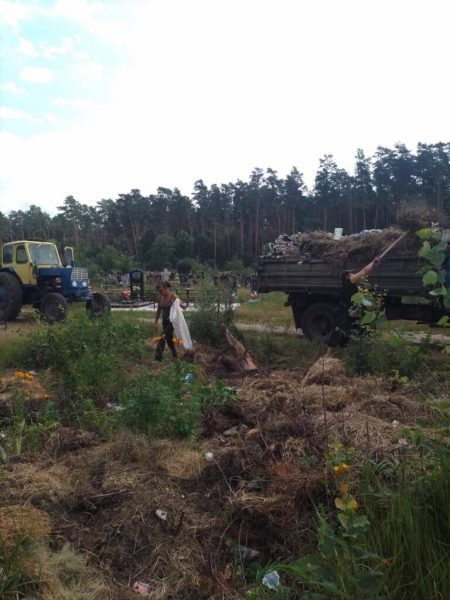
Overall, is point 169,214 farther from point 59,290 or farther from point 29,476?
point 29,476

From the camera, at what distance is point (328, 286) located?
10.5 m

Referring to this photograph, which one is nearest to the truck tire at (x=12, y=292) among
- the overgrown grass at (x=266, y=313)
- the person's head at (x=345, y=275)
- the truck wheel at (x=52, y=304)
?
the truck wheel at (x=52, y=304)

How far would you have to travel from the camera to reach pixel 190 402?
15.4 ft

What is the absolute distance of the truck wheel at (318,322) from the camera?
10594mm

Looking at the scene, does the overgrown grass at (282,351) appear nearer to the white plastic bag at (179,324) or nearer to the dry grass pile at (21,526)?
the white plastic bag at (179,324)

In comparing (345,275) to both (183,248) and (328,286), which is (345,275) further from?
(183,248)

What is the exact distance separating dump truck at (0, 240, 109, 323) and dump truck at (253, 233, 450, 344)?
18.3ft

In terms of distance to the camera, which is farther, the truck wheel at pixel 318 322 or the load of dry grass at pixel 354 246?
the truck wheel at pixel 318 322

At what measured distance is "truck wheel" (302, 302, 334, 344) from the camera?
34.8 ft

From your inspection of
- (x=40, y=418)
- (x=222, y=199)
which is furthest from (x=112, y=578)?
(x=222, y=199)

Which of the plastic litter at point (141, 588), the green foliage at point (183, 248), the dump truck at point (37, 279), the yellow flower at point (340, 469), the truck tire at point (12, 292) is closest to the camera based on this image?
the plastic litter at point (141, 588)

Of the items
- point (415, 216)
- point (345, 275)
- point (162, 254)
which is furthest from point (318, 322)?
point (162, 254)

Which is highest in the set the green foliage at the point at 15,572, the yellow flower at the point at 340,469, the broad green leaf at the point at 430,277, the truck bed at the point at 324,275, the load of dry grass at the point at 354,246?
the load of dry grass at the point at 354,246

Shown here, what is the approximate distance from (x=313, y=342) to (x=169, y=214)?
5773cm
